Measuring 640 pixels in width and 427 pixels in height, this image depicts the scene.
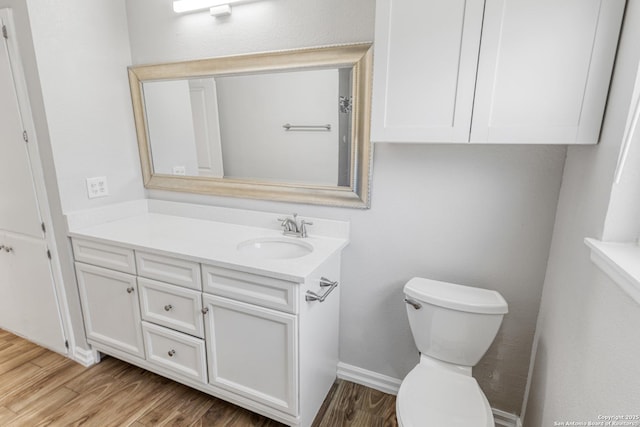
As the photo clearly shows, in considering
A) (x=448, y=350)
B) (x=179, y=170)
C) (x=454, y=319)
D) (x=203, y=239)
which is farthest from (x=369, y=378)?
(x=179, y=170)

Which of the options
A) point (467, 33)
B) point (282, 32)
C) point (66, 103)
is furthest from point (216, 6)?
point (467, 33)

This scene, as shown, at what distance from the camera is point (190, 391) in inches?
69.6

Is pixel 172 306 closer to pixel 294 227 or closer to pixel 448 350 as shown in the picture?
pixel 294 227

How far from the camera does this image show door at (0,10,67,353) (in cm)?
173

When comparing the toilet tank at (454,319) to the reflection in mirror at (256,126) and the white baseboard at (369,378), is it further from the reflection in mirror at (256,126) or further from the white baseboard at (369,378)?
the reflection in mirror at (256,126)

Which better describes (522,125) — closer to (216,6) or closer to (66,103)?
(216,6)

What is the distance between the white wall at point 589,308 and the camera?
0.75 metres

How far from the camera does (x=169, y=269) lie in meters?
1.55

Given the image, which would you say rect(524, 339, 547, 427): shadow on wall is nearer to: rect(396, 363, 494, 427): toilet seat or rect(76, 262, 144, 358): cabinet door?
rect(396, 363, 494, 427): toilet seat

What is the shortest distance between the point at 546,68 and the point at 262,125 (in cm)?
128

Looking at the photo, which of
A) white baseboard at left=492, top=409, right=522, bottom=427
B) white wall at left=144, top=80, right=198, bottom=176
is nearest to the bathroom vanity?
white wall at left=144, top=80, right=198, bottom=176

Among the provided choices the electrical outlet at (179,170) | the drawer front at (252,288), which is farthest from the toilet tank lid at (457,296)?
the electrical outlet at (179,170)

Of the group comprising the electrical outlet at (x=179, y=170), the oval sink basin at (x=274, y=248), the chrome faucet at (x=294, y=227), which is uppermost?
the electrical outlet at (x=179, y=170)

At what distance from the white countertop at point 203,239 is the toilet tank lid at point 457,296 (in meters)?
0.41
